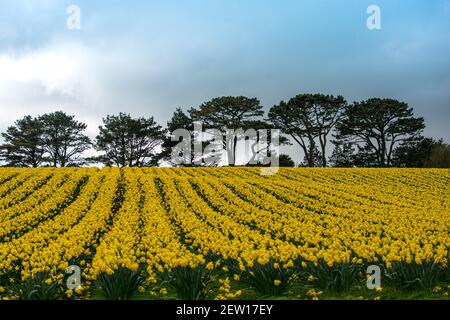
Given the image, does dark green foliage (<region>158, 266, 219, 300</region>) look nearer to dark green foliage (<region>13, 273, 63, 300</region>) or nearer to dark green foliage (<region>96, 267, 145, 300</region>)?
dark green foliage (<region>96, 267, 145, 300</region>)

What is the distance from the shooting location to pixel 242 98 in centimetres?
5400

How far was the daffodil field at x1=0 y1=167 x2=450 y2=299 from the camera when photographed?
6840 millimetres

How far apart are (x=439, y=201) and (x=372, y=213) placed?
6.35 metres

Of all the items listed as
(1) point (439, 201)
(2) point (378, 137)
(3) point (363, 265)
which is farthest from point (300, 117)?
(3) point (363, 265)

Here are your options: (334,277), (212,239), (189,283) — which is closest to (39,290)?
(189,283)

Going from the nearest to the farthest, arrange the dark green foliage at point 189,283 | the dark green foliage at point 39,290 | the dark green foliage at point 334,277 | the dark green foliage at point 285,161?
the dark green foliage at point 39,290
the dark green foliage at point 189,283
the dark green foliage at point 334,277
the dark green foliage at point 285,161

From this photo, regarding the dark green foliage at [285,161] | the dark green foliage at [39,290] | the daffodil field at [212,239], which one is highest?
the dark green foliage at [285,161]

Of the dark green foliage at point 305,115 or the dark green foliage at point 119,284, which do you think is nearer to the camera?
the dark green foliage at point 119,284

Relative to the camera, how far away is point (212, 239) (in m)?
9.53

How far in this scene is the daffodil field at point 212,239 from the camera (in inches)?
269

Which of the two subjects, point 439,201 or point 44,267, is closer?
point 44,267

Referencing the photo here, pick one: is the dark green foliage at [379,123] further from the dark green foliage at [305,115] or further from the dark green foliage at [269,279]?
the dark green foliage at [269,279]

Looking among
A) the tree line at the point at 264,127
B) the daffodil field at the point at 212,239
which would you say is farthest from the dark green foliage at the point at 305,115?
the daffodil field at the point at 212,239

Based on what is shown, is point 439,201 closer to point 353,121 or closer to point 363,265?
point 363,265
